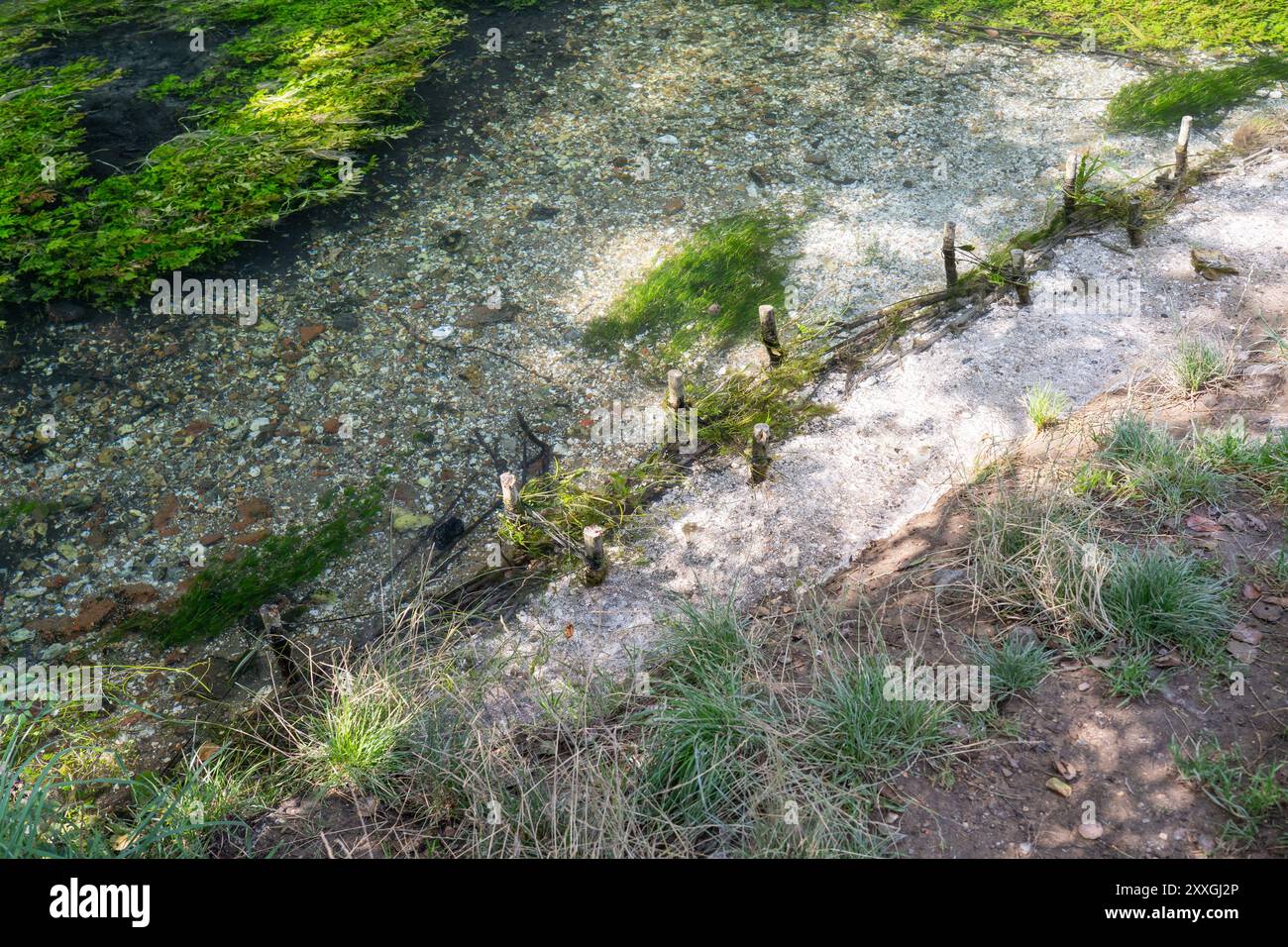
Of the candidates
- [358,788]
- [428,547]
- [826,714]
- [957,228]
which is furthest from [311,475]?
[957,228]

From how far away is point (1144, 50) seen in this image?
5496 mm

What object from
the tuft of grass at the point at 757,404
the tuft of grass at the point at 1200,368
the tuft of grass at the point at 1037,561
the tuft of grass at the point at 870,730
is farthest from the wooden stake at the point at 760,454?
the tuft of grass at the point at 1200,368

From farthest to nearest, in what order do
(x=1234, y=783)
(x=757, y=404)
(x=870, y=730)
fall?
(x=757, y=404) < (x=870, y=730) < (x=1234, y=783)

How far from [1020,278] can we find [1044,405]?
2.75 ft

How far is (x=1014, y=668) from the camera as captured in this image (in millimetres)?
2441

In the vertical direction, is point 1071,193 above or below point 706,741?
above

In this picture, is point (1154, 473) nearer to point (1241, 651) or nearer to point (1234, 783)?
point (1241, 651)

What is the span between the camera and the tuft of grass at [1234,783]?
2.01m

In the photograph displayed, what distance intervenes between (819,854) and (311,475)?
242 cm

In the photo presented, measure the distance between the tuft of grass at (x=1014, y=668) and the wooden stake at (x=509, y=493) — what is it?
59.0 inches

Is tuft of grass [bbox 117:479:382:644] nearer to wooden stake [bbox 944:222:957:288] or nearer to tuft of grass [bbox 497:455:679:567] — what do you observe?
tuft of grass [bbox 497:455:679:567]

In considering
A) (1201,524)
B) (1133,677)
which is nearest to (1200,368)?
(1201,524)

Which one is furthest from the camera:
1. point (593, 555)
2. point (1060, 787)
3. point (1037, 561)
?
point (593, 555)

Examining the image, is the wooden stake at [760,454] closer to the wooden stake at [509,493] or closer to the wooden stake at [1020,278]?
the wooden stake at [509,493]
